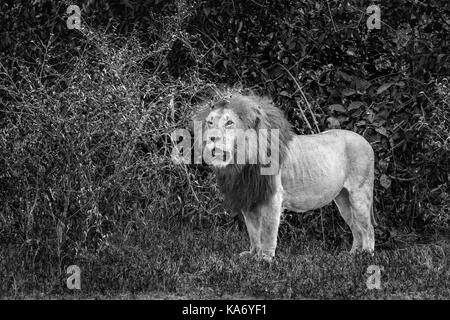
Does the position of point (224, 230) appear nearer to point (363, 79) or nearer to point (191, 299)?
point (363, 79)

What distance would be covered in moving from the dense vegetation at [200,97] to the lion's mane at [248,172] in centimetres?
44

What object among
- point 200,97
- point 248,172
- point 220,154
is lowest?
point 248,172

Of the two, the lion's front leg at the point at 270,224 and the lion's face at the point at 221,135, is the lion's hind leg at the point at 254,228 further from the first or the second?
the lion's face at the point at 221,135

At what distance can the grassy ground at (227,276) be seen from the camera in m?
6.29

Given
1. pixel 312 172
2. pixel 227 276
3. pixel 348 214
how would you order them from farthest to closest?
1. pixel 348 214
2. pixel 312 172
3. pixel 227 276

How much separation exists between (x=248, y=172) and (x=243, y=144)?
22cm

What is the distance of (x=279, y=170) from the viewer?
7191 millimetres

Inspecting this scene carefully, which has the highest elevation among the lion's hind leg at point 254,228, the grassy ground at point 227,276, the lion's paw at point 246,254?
the lion's hind leg at point 254,228

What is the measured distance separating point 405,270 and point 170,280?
165 centimetres

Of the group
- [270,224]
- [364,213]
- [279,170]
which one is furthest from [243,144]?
[364,213]

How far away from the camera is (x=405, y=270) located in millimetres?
6887

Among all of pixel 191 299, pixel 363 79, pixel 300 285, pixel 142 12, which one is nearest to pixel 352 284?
pixel 300 285

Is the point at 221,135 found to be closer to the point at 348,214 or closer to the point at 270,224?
the point at 270,224

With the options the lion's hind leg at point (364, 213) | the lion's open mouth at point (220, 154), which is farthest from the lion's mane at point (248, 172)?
the lion's hind leg at point (364, 213)
